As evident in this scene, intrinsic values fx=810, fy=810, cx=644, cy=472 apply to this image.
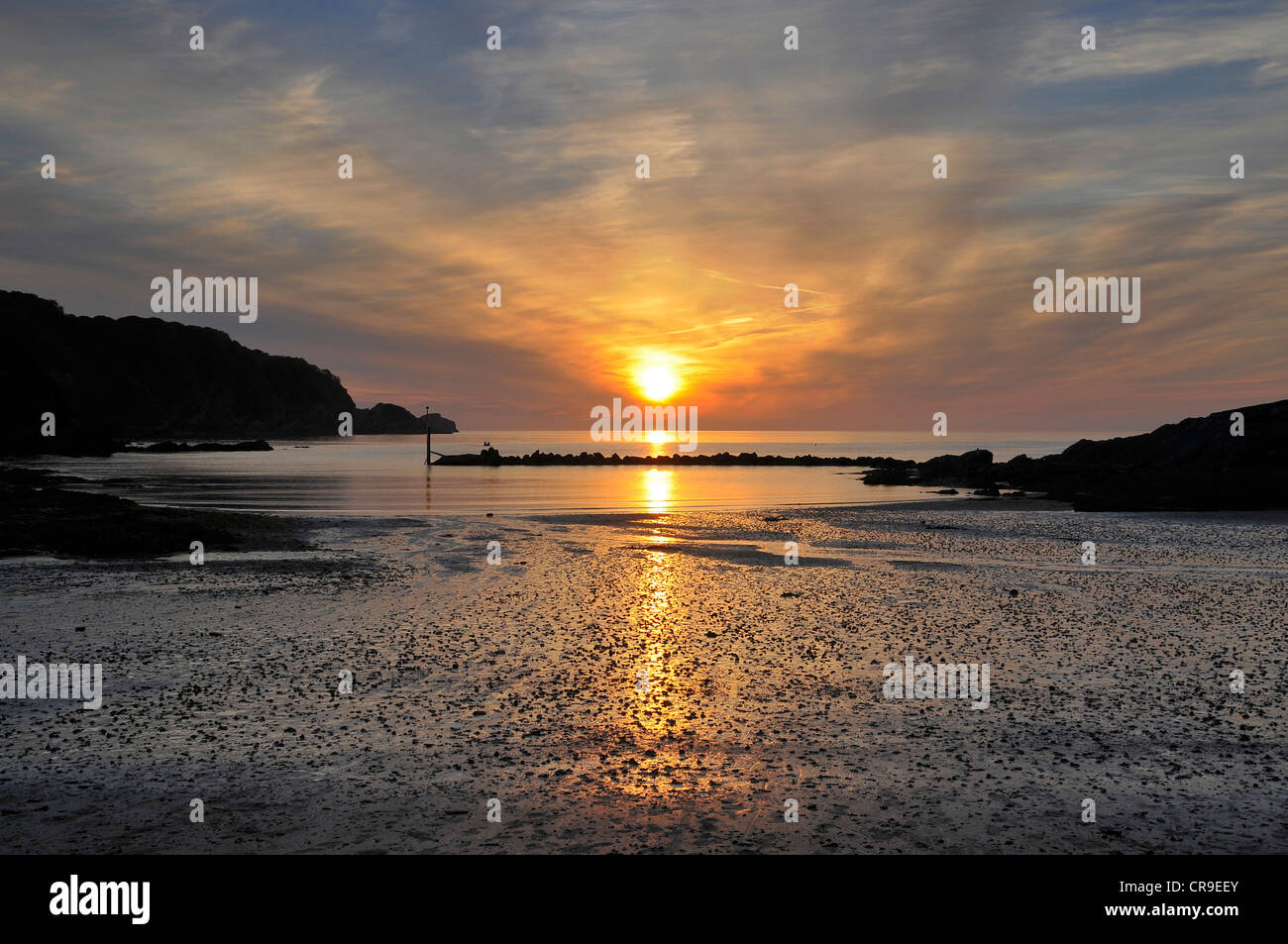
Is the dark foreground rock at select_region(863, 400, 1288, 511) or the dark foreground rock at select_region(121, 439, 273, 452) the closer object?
the dark foreground rock at select_region(863, 400, 1288, 511)

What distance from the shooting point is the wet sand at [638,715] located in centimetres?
743

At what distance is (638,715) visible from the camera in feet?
35.2

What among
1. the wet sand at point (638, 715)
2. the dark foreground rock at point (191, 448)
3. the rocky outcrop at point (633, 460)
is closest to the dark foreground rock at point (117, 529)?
the wet sand at point (638, 715)

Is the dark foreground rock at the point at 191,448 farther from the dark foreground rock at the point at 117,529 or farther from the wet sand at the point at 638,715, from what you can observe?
the wet sand at the point at 638,715

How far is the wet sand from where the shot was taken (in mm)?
7430

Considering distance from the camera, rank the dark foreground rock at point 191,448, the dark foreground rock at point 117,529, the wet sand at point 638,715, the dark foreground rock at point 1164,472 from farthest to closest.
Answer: the dark foreground rock at point 191,448 < the dark foreground rock at point 1164,472 < the dark foreground rock at point 117,529 < the wet sand at point 638,715

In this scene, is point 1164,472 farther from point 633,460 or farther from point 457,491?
point 633,460

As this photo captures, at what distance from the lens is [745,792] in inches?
323

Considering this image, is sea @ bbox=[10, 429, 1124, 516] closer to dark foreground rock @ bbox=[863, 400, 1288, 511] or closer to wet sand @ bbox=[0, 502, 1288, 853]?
dark foreground rock @ bbox=[863, 400, 1288, 511]

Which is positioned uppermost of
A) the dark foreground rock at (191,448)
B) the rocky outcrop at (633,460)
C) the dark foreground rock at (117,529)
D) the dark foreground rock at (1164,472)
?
the dark foreground rock at (191,448)

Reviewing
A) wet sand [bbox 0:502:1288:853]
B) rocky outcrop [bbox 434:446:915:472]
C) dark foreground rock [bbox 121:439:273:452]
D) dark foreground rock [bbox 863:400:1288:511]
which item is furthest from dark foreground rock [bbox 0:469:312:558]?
dark foreground rock [bbox 121:439:273:452]

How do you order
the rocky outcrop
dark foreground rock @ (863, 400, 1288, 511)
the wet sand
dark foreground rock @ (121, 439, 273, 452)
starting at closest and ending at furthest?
the wet sand < dark foreground rock @ (863, 400, 1288, 511) < the rocky outcrop < dark foreground rock @ (121, 439, 273, 452)

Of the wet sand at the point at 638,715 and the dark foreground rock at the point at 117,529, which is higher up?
the dark foreground rock at the point at 117,529

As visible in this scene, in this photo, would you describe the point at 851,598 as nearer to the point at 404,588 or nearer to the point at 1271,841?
the point at 404,588
